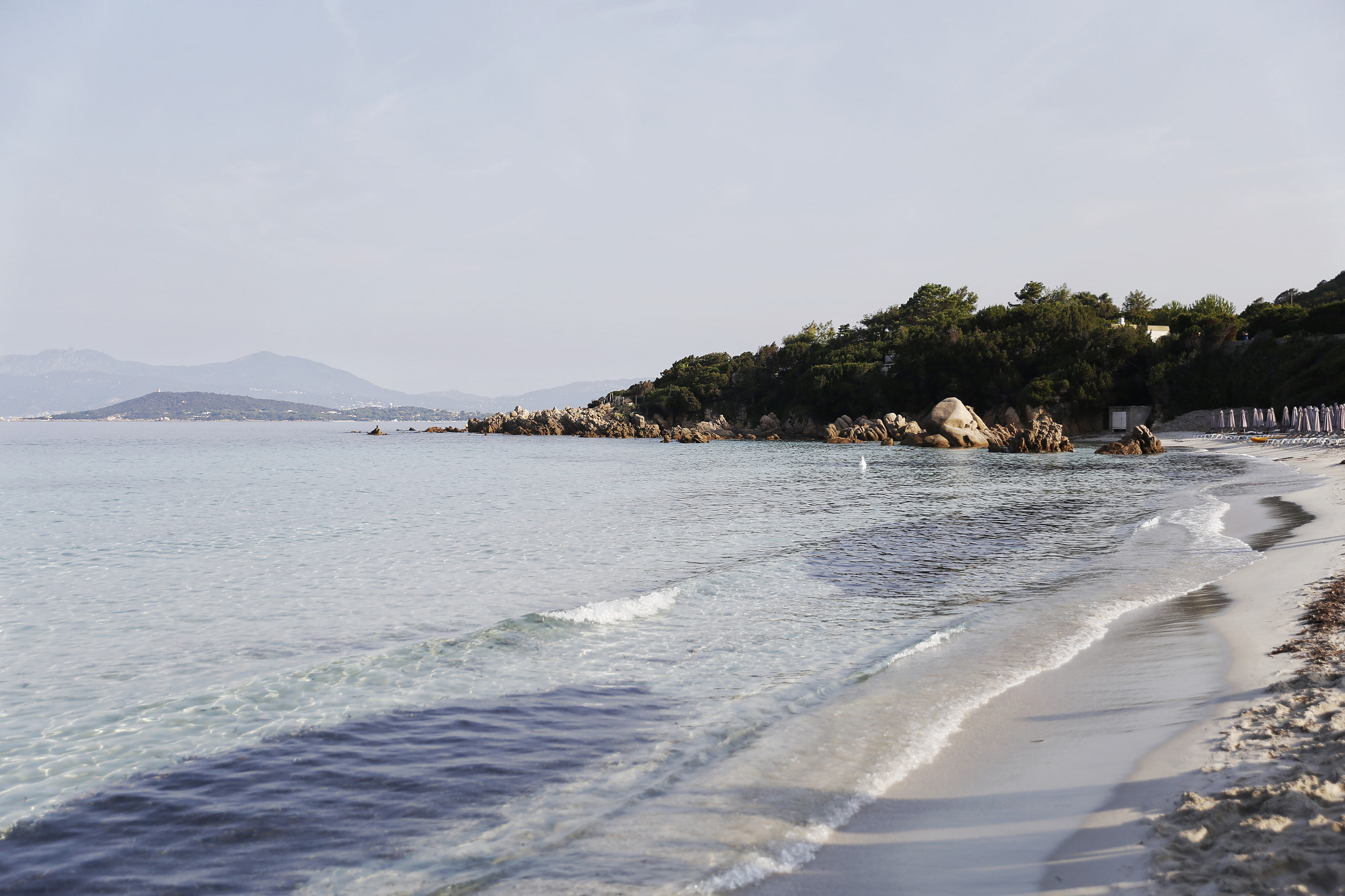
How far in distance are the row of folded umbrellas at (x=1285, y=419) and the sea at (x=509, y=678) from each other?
104 feet

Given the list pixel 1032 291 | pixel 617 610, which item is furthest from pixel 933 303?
pixel 617 610

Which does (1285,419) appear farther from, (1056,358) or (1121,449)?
(1056,358)

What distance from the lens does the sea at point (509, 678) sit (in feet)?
14.8

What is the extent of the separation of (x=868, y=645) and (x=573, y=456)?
48.3 m

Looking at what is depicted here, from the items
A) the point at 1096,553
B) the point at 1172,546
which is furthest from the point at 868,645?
the point at 1172,546

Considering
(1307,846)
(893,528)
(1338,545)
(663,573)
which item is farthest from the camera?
(893,528)

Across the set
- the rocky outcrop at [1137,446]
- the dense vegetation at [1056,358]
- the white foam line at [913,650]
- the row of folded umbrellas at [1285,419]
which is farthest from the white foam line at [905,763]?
the dense vegetation at [1056,358]

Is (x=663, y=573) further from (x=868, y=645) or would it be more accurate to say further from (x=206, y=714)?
(x=206, y=714)

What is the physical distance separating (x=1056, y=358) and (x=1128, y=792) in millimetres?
74270

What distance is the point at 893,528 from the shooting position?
1845cm

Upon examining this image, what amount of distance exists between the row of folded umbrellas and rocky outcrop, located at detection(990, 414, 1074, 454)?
1258 cm

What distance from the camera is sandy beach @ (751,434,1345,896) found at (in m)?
3.38

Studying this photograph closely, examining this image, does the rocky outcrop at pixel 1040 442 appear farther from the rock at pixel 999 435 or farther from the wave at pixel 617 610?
the wave at pixel 617 610

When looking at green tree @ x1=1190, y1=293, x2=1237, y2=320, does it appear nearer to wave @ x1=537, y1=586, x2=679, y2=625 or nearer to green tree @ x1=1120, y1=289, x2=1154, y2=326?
green tree @ x1=1120, y1=289, x2=1154, y2=326
